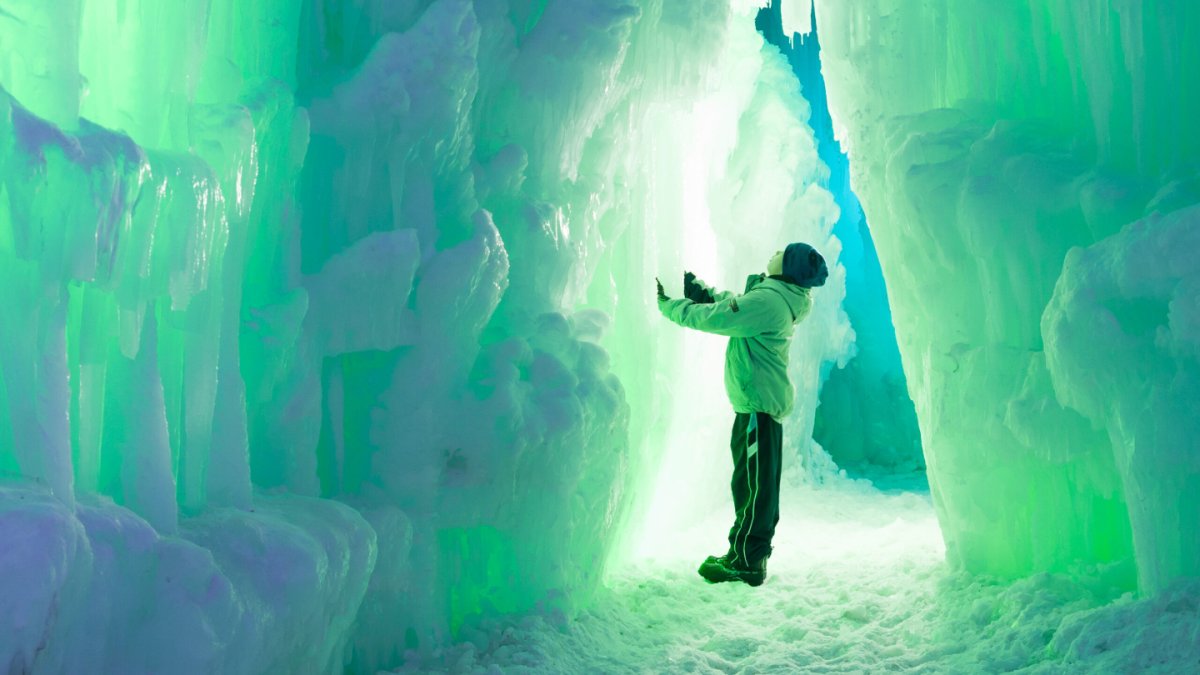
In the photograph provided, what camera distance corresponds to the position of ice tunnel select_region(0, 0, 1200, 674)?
2869mm

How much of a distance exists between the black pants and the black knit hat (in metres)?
0.81

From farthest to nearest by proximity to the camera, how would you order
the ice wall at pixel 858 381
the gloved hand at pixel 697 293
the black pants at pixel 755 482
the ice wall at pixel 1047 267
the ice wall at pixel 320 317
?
the ice wall at pixel 858 381 → the gloved hand at pixel 697 293 → the black pants at pixel 755 482 → the ice wall at pixel 1047 267 → the ice wall at pixel 320 317

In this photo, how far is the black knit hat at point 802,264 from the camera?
545cm

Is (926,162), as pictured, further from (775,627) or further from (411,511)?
(411,511)

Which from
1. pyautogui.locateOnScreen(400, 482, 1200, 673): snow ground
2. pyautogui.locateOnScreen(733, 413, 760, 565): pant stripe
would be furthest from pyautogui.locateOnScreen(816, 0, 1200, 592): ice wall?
pyautogui.locateOnScreen(733, 413, 760, 565): pant stripe

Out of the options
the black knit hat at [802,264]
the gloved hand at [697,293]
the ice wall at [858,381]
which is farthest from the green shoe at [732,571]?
the ice wall at [858,381]

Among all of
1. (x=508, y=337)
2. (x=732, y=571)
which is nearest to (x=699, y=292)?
(x=508, y=337)

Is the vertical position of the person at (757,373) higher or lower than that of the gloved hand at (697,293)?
lower

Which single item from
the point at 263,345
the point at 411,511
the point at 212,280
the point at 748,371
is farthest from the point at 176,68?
the point at 748,371

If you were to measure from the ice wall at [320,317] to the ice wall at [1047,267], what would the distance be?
5.78ft

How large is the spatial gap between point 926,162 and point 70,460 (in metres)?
4.35

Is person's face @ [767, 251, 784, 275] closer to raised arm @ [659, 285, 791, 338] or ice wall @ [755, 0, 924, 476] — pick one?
raised arm @ [659, 285, 791, 338]

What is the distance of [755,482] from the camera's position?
540 centimetres

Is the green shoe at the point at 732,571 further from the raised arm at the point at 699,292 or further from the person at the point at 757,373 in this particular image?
the raised arm at the point at 699,292
